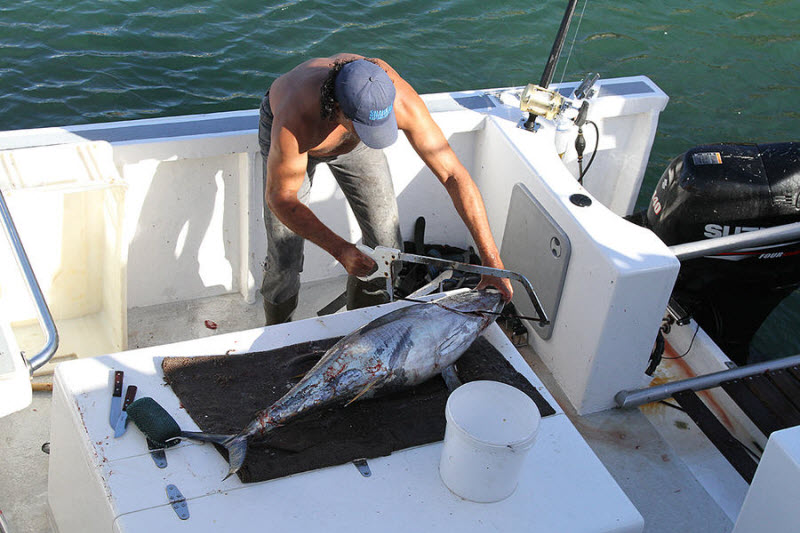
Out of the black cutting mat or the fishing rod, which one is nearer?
the black cutting mat

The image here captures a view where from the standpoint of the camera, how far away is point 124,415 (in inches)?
96.3

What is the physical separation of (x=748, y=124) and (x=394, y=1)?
4.30 meters

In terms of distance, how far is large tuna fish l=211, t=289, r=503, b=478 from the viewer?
8.16 feet

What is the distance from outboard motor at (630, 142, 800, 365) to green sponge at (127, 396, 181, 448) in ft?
8.53

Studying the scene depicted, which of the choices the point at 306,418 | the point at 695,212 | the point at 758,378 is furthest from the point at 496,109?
the point at 306,418

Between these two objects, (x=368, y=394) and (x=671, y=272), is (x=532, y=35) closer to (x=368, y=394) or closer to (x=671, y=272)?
(x=671, y=272)

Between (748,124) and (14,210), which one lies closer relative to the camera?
(14,210)

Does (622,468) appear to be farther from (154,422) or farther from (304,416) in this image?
(154,422)

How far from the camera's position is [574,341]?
3.43m

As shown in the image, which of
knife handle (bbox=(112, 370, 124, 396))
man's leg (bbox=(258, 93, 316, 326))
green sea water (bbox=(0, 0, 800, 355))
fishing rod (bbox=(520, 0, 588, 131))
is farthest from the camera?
green sea water (bbox=(0, 0, 800, 355))

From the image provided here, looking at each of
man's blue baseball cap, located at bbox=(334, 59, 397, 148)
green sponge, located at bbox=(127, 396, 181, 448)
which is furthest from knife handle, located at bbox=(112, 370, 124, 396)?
man's blue baseball cap, located at bbox=(334, 59, 397, 148)

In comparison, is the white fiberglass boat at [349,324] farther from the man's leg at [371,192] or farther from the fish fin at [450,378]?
the man's leg at [371,192]

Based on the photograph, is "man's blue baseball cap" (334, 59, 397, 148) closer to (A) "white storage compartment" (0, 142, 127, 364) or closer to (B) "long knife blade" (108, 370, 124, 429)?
(A) "white storage compartment" (0, 142, 127, 364)

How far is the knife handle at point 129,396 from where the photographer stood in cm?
249
